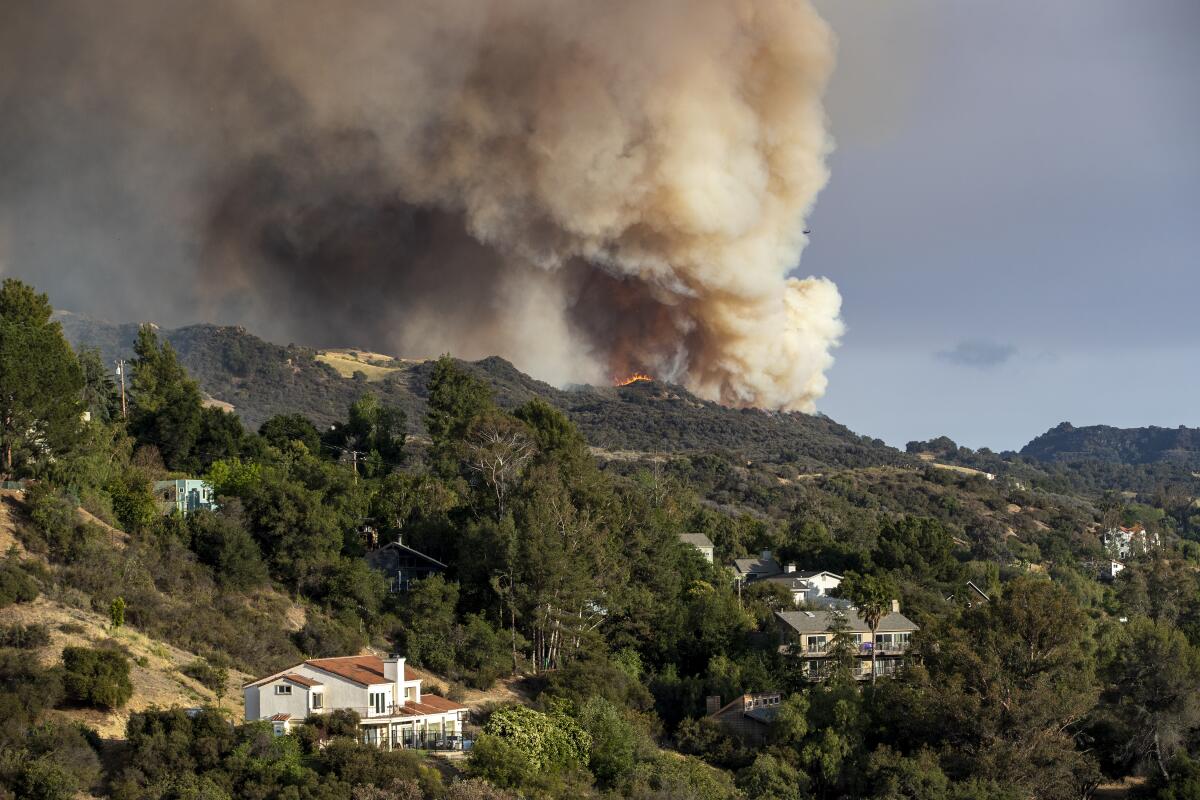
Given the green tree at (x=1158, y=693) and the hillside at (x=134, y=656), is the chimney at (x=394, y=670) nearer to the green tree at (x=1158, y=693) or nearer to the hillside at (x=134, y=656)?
the hillside at (x=134, y=656)

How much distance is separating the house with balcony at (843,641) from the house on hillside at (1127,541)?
46471mm

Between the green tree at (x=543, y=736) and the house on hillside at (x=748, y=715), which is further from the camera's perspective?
the house on hillside at (x=748, y=715)

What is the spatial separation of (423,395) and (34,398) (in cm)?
7698

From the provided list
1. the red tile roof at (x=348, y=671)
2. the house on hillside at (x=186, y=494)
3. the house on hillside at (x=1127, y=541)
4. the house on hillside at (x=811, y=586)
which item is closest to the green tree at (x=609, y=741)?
the red tile roof at (x=348, y=671)

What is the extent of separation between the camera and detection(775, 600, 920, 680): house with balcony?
43.9 m

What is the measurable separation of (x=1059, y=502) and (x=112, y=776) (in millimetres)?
95611

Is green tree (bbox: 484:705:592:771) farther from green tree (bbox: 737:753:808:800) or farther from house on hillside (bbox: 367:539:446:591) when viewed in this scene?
house on hillside (bbox: 367:539:446:591)

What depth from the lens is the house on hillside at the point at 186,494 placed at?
1761 inches

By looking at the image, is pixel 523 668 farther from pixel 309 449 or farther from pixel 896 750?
pixel 309 449

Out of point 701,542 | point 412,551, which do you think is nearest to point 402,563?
point 412,551

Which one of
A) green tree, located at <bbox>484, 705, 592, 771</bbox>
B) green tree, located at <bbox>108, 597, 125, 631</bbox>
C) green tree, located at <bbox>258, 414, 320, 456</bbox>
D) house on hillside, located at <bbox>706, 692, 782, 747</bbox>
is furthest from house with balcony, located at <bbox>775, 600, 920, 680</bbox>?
green tree, located at <bbox>258, 414, 320, 456</bbox>

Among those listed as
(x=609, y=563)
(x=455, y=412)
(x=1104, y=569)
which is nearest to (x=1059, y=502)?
(x=1104, y=569)

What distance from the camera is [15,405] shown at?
3838cm

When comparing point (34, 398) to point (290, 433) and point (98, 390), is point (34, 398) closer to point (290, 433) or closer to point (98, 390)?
point (98, 390)
